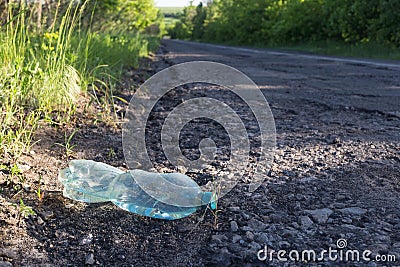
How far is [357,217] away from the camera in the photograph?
53.1 inches

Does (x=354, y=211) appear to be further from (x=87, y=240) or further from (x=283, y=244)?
(x=87, y=240)

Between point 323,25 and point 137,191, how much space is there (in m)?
15.8

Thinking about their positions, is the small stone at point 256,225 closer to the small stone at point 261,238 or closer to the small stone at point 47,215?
the small stone at point 261,238

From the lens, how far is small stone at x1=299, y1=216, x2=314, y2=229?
1.30 m

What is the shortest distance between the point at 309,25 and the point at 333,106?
1436cm

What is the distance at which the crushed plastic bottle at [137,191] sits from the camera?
140 cm

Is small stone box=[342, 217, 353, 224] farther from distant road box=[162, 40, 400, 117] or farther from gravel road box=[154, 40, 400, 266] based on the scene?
distant road box=[162, 40, 400, 117]

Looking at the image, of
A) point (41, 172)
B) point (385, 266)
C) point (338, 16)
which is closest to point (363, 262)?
point (385, 266)

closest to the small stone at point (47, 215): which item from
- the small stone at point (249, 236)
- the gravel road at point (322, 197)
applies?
the gravel road at point (322, 197)

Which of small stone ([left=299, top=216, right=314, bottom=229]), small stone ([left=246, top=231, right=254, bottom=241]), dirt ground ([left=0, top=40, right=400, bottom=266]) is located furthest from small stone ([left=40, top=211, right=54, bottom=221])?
small stone ([left=299, top=216, right=314, bottom=229])

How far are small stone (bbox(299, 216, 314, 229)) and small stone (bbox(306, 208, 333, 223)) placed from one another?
0.07 feet

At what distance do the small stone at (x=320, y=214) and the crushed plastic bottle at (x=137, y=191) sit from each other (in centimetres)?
32

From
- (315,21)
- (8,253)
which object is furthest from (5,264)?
(315,21)

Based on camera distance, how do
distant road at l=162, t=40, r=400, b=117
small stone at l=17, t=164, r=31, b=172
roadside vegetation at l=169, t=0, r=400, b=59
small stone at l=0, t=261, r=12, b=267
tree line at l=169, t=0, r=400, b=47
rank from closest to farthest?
small stone at l=0, t=261, r=12, b=267
small stone at l=17, t=164, r=31, b=172
distant road at l=162, t=40, r=400, b=117
roadside vegetation at l=169, t=0, r=400, b=59
tree line at l=169, t=0, r=400, b=47
